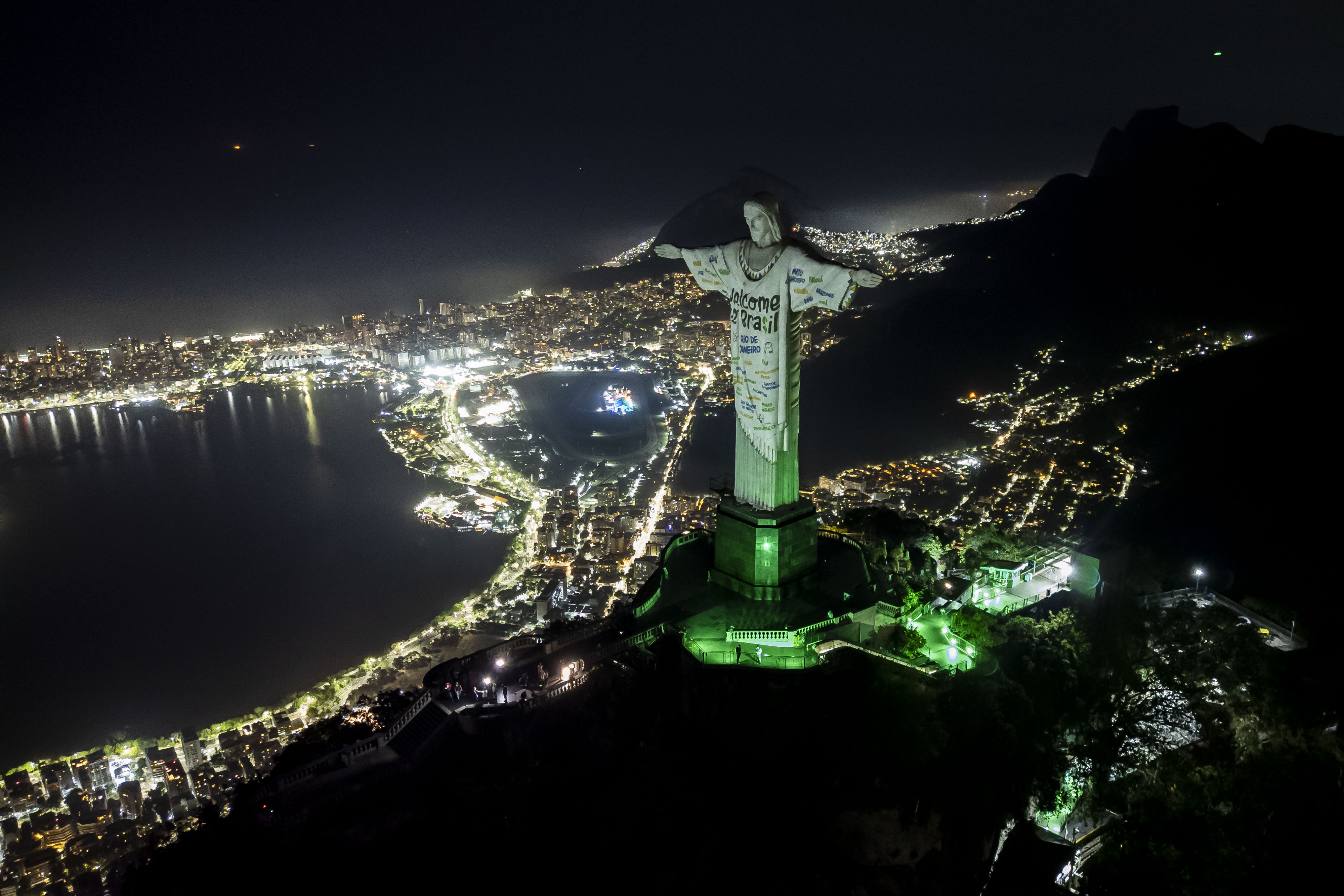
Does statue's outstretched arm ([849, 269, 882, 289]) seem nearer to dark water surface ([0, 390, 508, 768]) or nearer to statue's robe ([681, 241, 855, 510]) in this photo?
statue's robe ([681, 241, 855, 510])

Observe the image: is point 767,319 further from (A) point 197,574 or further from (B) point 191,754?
(A) point 197,574

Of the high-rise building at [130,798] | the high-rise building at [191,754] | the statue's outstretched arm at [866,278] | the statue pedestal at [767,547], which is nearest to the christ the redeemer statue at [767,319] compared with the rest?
the statue's outstretched arm at [866,278]

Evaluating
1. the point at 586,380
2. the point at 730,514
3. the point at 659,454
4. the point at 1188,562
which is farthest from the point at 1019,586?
the point at 586,380

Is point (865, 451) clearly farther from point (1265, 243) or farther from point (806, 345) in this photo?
point (1265, 243)

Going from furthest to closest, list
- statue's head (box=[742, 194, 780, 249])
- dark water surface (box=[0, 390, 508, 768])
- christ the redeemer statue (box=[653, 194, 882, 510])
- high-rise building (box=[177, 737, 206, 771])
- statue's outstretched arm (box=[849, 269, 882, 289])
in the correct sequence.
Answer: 1. dark water surface (box=[0, 390, 508, 768])
2. high-rise building (box=[177, 737, 206, 771])
3. statue's head (box=[742, 194, 780, 249])
4. christ the redeemer statue (box=[653, 194, 882, 510])
5. statue's outstretched arm (box=[849, 269, 882, 289])

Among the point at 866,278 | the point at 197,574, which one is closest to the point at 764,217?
the point at 866,278

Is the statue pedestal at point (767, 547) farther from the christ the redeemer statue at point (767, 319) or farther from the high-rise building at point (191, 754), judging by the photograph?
the high-rise building at point (191, 754)

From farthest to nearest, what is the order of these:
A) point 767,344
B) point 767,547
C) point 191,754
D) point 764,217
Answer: point 191,754 → point 767,547 → point 767,344 → point 764,217

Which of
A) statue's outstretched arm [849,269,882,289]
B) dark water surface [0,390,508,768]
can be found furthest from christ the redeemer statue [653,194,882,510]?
dark water surface [0,390,508,768]
